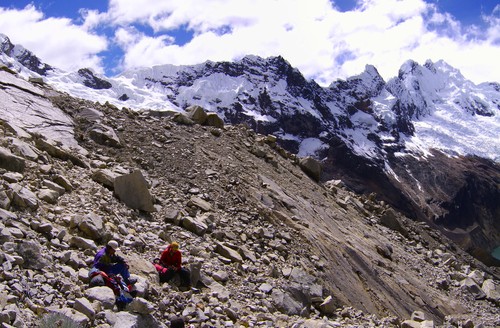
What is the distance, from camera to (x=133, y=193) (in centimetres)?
1346

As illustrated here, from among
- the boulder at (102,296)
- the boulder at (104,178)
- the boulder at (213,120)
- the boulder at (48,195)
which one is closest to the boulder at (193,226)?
the boulder at (104,178)

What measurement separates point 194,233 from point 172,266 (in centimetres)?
302

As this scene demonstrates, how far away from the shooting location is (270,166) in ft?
73.4

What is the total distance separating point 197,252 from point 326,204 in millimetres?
10724

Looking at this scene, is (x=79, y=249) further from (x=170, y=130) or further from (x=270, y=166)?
(x=270, y=166)

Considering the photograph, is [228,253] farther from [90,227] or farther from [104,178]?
[104,178]

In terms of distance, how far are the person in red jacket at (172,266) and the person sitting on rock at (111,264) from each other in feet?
3.59

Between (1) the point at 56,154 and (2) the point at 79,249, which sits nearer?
(2) the point at 79,249

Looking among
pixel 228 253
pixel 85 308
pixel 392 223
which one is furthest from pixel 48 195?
pixel 392 223

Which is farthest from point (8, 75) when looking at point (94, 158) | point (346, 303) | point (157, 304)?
point (346, 303)

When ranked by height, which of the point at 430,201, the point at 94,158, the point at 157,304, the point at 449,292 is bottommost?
the point at 157,304

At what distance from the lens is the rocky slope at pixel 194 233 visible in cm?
873

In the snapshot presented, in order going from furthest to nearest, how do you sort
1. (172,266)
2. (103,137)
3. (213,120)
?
(213,120) → (103,137) → (172,266)

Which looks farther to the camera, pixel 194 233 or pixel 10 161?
pixel 194 233
